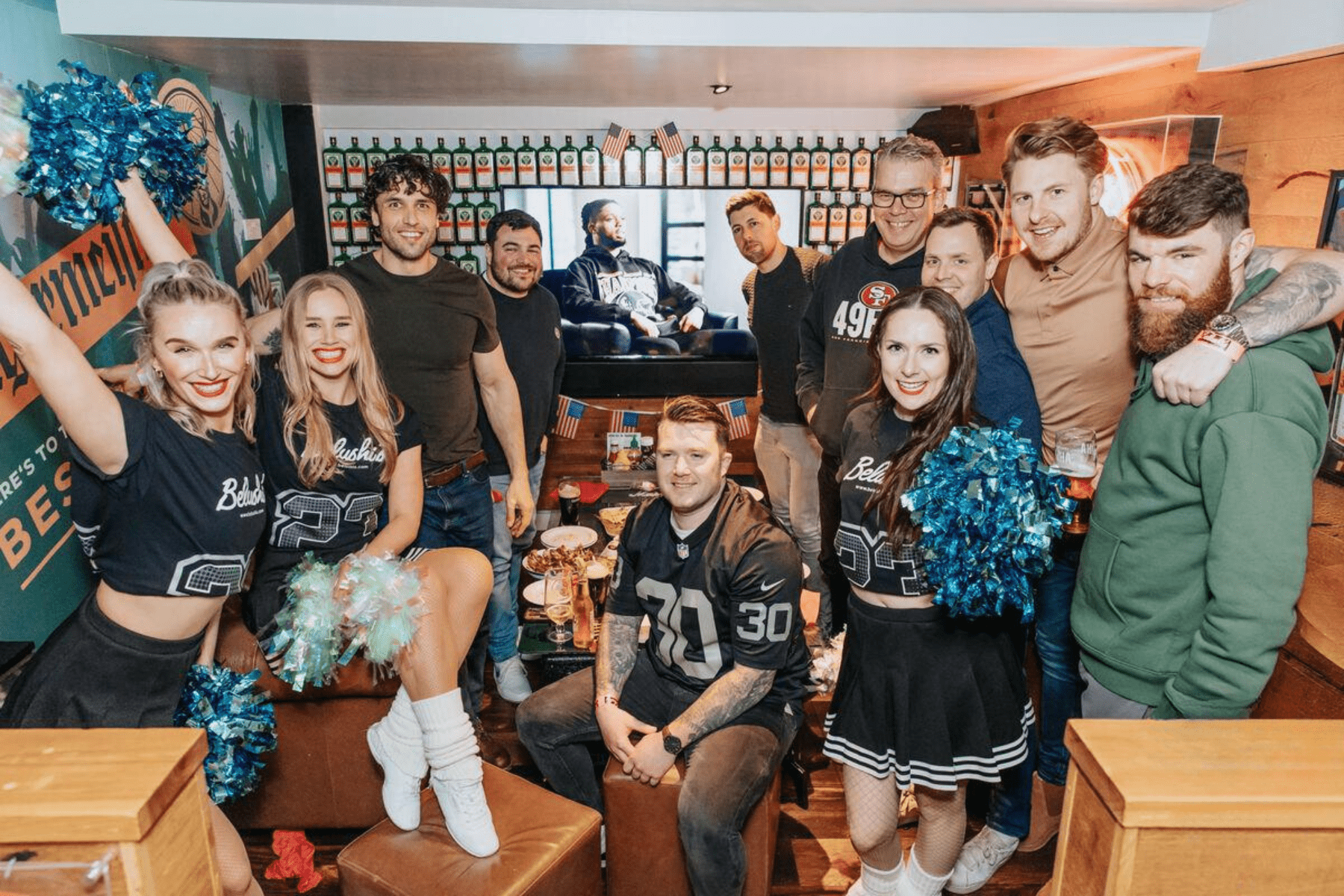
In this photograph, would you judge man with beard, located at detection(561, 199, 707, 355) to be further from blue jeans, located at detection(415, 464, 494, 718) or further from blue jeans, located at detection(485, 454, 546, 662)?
blue jeans, located at detection(415, 464, 494, 718)

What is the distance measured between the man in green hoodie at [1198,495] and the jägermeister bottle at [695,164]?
4.55 m

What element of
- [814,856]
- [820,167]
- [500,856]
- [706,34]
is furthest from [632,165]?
[500,856]

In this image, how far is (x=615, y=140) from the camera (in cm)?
596

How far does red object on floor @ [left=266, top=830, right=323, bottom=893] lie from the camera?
244 centimetres

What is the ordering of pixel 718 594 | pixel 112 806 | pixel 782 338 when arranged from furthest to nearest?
pixel 782 338, pixel 718 594, pixel 112 806

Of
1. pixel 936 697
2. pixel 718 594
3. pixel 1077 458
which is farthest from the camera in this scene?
pixel 718 594

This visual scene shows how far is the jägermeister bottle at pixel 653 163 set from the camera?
19.9ft

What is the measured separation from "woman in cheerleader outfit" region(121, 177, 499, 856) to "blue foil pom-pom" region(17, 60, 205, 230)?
0.47 m

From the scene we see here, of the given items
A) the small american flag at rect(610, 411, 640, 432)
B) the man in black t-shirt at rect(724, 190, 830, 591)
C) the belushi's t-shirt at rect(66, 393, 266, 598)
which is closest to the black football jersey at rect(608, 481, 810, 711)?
the belushi's t-shirt at rect(66, 393, 266, 598)

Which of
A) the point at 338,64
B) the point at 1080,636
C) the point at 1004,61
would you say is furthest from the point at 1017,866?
the point at 338,64

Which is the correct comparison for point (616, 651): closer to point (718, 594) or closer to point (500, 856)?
point (718, 594)

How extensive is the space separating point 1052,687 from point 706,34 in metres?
2.46

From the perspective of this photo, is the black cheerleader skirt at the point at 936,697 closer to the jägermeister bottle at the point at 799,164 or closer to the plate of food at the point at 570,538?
the plate of food at the point at 570,538

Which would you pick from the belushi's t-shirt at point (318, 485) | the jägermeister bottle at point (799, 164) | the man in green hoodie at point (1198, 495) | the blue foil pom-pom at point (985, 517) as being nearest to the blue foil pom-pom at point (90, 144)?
the belushi's t-shirt at point (318, 485)
